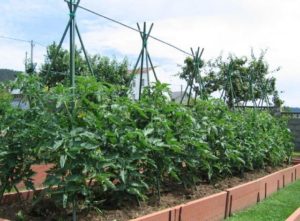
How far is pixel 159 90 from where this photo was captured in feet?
18.3

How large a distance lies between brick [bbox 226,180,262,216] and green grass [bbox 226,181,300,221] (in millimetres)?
90

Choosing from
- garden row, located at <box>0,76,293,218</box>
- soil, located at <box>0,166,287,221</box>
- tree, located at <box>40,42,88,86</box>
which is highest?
tree, located at <box>40,42,88,86</box>

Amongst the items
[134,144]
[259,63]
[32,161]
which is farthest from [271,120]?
[259,63]

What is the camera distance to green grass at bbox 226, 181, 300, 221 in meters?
5.95

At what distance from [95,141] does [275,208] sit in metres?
3.74

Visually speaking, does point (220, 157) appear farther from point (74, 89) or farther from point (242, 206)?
point (74, 89)

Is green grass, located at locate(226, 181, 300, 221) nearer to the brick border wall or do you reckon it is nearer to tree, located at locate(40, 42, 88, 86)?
the brick border wall

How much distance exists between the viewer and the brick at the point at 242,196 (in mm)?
6047

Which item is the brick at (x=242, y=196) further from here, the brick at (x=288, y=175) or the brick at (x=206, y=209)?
the brick at (x=288, y=175)

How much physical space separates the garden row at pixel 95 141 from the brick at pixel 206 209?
0.46 meters

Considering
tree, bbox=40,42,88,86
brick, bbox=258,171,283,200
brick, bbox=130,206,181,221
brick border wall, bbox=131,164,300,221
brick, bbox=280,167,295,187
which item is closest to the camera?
brick, bbox=130,206,181,221

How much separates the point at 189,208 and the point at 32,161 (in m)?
1.80

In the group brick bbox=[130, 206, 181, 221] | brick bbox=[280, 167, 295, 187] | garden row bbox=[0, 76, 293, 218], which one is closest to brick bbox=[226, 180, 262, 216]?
garden row bbox=[0, 76, 293, 218]

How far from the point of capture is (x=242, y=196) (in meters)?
6.45
